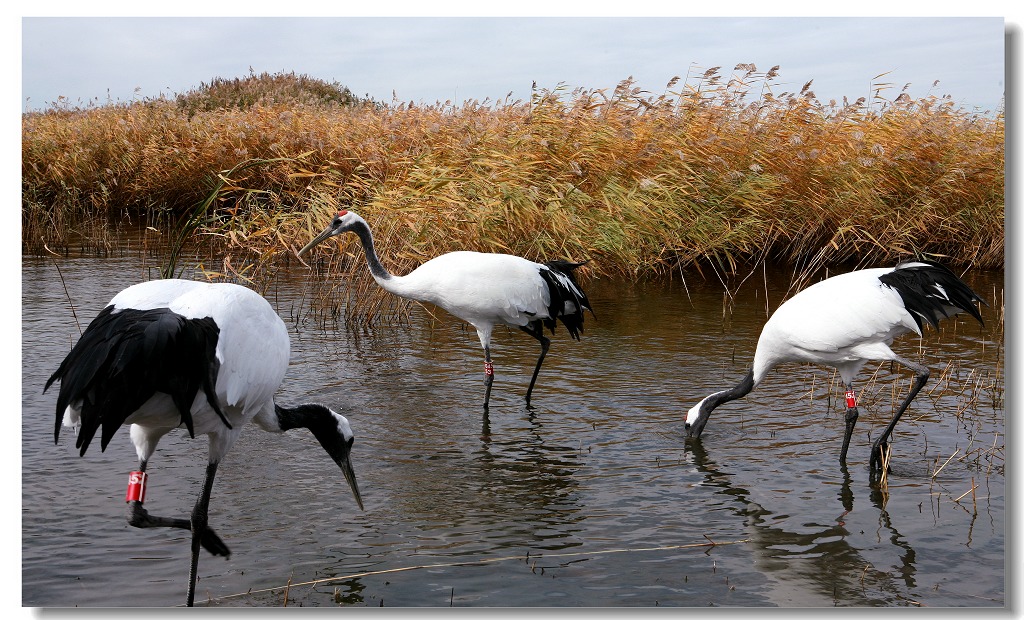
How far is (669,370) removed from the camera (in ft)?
22.1

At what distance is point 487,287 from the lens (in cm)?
613

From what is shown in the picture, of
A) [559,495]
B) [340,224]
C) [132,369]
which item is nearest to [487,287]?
[340,224]

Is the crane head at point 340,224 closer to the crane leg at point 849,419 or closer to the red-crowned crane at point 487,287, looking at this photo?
the red-crowned crane at point 487,287

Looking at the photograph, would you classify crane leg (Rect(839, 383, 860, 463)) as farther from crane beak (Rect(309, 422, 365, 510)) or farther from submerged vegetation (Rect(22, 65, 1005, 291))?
submerged vegetation (Rect(22, 65, 1005, 291))

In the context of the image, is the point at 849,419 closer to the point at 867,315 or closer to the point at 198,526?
the point at 867,315

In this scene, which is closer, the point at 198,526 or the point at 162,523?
the point at 198,526

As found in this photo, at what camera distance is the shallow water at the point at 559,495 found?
3568mm

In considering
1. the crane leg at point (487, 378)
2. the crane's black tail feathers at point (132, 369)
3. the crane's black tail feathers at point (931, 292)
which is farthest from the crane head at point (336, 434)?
the crane's black tail feathers at point (931, 292)

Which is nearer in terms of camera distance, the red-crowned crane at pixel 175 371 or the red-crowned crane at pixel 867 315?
the red-crowned crane at pixel 175 371

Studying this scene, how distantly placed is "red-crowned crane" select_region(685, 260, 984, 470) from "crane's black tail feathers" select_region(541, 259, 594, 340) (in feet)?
5.47

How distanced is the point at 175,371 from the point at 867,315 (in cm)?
322

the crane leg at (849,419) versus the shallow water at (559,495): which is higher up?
the crane leg at (849,419)

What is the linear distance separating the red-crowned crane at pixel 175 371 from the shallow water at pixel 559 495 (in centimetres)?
42

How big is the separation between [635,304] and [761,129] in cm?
261
